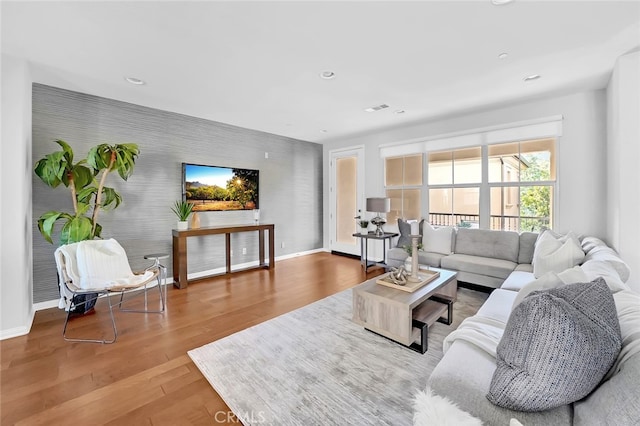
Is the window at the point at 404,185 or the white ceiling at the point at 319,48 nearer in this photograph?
the white ceiling at the point at 319,48

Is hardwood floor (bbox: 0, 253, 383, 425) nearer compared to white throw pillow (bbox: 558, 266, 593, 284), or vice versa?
A: white throw pillow (bbox: 558, 266, 593, 284)

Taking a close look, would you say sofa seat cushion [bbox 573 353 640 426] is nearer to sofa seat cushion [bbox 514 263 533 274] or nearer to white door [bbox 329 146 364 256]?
sofa seat cushion [bbox 514 263 533 274]

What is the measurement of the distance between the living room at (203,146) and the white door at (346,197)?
306 millimetres

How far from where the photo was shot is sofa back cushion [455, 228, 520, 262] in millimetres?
3746

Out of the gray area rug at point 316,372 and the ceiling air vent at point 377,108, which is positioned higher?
the ceiling air vent at point 377,108

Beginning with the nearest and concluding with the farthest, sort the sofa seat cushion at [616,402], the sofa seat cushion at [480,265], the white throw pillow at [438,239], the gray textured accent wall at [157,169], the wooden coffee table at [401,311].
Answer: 1. the sofa seat cushion at [616,402]
2. the wooden coffee table at [401,311]
3. the gray textured accent wall at [157,169]
4. the sofa seat cushion at [480,265]
5. the white throw pillow at [438,239]

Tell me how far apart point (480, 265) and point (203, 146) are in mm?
4521

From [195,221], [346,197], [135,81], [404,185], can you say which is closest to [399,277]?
[404,185]

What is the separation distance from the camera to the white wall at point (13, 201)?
98.7 inches

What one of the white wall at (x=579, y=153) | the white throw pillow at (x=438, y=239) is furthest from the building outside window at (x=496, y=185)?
the white throw pillow at (x=438, y=239)

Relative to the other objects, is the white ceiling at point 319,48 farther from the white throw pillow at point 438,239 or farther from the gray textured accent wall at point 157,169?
the white throw pillow at point 438,239

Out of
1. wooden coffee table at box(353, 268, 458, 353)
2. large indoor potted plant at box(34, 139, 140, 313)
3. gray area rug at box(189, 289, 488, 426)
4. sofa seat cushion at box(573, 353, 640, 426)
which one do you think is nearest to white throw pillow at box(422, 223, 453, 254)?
wooden coffee table at box(353, 268, 458, 353)

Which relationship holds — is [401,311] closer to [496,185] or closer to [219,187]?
[496,185]

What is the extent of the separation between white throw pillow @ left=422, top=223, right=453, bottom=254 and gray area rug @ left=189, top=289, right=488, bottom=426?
1.69 m
